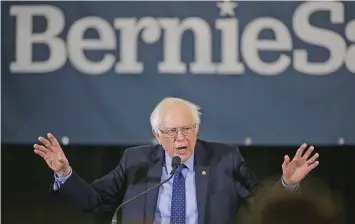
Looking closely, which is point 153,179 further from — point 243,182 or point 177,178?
point 243,182

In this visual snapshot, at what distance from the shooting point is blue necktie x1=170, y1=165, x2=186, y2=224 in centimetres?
278

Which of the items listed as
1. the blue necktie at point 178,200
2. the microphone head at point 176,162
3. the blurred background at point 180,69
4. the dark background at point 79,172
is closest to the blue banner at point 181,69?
the blurred background at point 180,69

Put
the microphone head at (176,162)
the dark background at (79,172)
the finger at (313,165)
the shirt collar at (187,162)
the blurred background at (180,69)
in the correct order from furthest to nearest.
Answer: the dark background at (79,172) → the blurred background at (180,69) → the shirt collar at (187,162) → the finger at (313,165) → the microphone head at (176,162)

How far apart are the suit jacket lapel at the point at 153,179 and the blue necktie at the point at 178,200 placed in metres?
0.07

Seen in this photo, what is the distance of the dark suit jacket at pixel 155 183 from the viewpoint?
9.22ft

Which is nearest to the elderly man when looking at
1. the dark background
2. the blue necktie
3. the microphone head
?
the blue necktie

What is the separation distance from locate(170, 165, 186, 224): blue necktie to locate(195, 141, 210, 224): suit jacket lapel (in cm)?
6

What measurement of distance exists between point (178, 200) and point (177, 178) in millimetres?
97

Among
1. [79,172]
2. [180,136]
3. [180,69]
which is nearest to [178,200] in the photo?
[180,136]

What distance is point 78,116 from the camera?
12.0 ft

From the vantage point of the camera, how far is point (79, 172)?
3920mm

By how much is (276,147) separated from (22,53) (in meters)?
1.42

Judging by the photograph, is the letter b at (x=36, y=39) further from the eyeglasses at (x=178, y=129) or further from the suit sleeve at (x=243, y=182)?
the suit sleeve at (x=243, y=182)

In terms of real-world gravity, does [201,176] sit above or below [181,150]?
below
